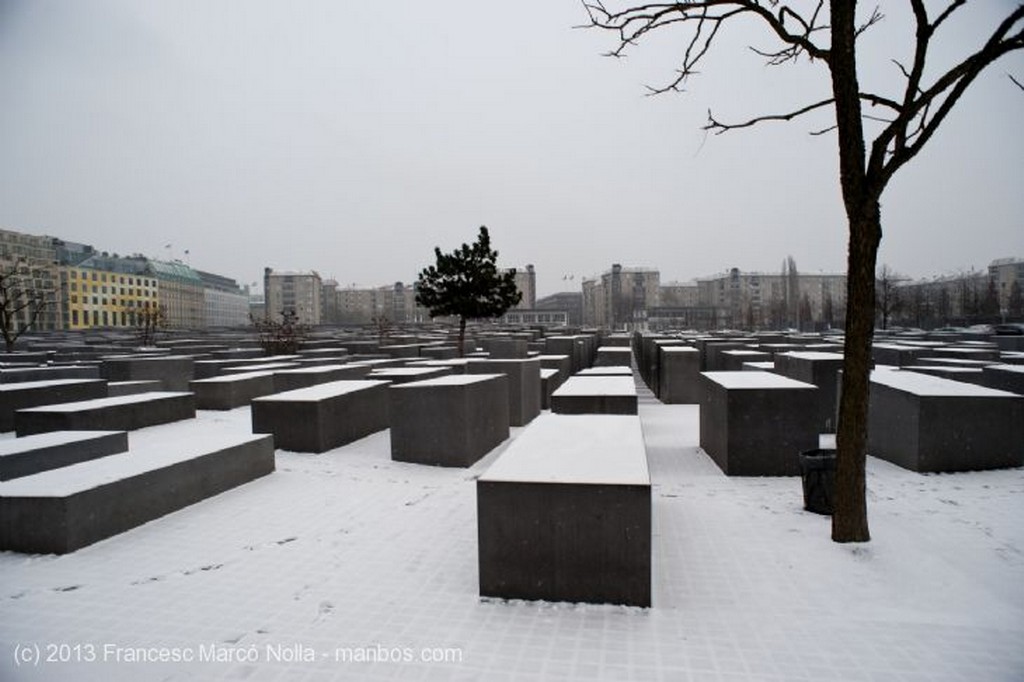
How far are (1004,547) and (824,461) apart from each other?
182 centimetres

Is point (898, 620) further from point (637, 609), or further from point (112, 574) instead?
point (112, 574)

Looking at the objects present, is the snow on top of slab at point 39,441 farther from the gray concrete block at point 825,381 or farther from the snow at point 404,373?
the gray concrete block at point 825,381

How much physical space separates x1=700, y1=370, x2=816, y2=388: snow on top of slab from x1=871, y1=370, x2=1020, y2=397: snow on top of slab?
1459 millimetres

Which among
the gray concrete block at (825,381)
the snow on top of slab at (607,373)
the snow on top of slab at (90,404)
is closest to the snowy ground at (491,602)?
the gray concrete block at (825,381)

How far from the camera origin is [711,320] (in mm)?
121500

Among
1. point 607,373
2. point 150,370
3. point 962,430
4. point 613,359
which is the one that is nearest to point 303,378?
point 150,370

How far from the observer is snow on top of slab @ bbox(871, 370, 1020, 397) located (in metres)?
8.88

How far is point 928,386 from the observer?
9.51 meters

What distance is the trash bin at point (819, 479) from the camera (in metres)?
6.91

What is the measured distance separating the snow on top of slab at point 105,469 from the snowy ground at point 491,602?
2.29ft

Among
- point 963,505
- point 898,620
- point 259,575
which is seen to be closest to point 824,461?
point 963,505

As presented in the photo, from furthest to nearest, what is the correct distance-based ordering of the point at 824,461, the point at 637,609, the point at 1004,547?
1. the point at 824,461
2. the point at 1004,547
3. the point at 637,609

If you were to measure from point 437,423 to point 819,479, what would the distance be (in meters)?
6.00

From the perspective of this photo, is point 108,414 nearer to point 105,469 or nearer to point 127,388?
point 127,388
